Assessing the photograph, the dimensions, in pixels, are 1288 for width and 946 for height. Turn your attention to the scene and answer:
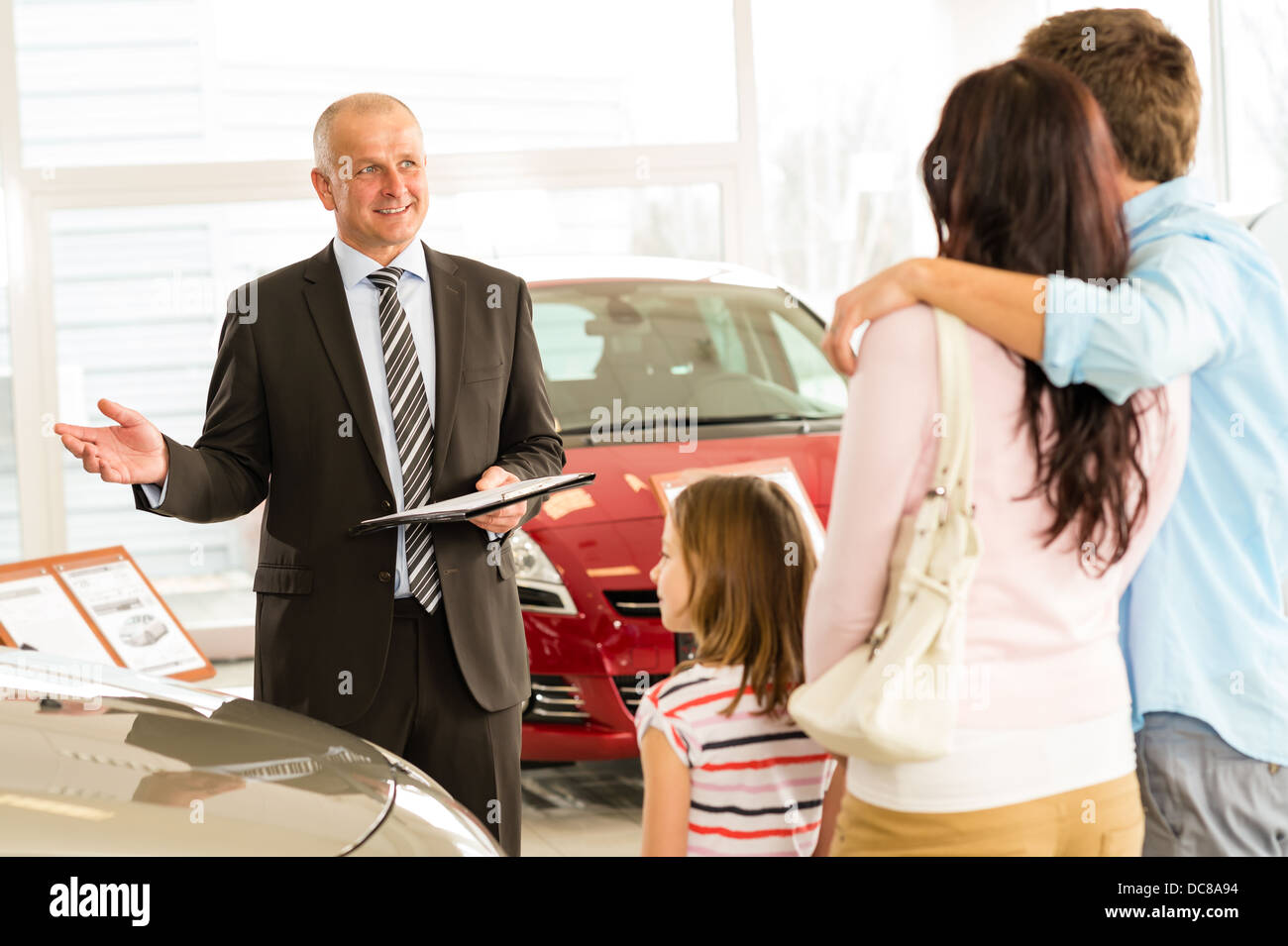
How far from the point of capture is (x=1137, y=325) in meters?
1.26

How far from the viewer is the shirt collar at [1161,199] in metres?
1.47

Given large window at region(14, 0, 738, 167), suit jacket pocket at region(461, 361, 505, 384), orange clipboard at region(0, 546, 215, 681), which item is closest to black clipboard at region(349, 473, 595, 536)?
suit jacket pocket at region(461, 361, 505, 384)

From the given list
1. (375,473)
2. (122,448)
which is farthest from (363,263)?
(122,448)

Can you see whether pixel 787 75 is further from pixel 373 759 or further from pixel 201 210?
pixel 373 759

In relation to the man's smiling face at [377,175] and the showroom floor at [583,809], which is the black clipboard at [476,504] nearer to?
the man's smiling face at [377,175]

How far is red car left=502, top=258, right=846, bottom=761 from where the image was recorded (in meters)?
3.44

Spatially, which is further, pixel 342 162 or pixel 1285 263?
pixel 1285 263

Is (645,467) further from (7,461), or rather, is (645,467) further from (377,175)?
(7,461)

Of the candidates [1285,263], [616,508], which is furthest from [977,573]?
[1285,263]

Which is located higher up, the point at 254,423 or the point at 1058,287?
the point at 1058,287

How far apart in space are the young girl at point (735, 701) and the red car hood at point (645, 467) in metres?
1.69
